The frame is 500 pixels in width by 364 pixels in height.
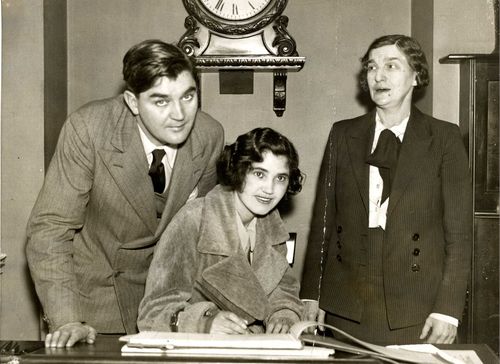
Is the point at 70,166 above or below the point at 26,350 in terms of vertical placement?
above

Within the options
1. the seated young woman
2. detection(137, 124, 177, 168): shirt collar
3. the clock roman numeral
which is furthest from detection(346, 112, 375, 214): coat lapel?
the clock roman numeral

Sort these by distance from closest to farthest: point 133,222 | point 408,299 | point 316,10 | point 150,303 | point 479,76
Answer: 1. point 150,303
2. point 133,222
3. point 408,299
4. point 479,76
5. point 316,10

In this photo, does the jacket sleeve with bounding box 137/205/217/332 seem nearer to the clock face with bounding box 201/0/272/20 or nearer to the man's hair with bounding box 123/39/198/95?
the man's hair with bounding box 123/39/198/95

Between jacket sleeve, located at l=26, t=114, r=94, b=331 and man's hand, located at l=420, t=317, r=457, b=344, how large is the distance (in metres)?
1.25

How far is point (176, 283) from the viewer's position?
198 centimetres

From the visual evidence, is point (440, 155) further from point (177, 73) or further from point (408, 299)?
point (177, 73)

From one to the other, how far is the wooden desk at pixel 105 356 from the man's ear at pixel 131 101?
0.82 meters

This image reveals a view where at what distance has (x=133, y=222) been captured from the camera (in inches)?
90.4

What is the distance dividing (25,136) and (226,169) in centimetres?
145

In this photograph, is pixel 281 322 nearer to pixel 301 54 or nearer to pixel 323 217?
pixel 323 217

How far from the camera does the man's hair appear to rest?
2.07 m

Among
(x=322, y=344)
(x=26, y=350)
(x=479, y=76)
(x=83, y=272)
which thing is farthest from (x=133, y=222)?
(x=479, y=76)

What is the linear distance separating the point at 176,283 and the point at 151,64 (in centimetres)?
71

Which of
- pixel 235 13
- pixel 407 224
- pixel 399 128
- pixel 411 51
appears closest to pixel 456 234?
pixel 407 224
